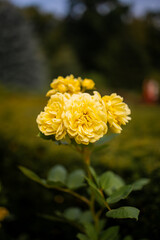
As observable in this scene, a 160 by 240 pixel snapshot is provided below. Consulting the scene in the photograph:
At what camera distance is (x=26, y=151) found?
2.01 meters

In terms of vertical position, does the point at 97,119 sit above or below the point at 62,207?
above

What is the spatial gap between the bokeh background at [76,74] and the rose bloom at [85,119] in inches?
28.3

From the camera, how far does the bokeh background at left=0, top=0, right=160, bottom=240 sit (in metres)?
1.58

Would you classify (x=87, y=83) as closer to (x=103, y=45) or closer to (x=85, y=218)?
(x=85, y=218)

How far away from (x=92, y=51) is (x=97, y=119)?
16.0 m

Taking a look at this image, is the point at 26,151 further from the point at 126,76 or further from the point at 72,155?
the point at 126,76

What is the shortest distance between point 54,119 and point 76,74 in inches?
527

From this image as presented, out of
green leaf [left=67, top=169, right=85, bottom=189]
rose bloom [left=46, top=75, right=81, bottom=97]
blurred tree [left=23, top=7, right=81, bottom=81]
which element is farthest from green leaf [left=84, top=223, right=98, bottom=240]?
blurred tree [left=23, top=7, right=81, bottom=81]

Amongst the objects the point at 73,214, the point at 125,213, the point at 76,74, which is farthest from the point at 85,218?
the point at 76,74

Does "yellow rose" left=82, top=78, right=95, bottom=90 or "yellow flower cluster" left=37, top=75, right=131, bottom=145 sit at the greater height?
"yellow rose" left=82, top=78, right=95, bottom=90

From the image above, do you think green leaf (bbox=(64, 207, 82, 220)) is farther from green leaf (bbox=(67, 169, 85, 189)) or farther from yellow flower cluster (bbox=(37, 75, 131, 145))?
yellow flower cluster (bbox=(37, 75, 131, 145))

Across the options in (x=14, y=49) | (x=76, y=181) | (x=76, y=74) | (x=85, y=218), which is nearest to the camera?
(x=76, y=181)

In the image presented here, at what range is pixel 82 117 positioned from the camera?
2.73 feet

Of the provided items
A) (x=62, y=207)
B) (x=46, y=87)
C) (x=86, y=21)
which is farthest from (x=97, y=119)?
(x=86, y=21)
